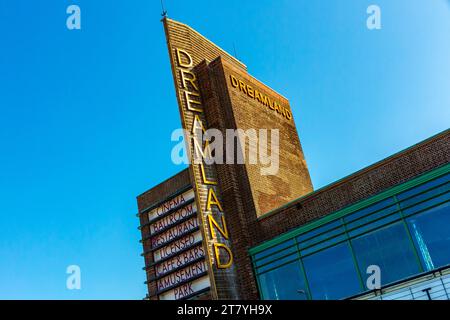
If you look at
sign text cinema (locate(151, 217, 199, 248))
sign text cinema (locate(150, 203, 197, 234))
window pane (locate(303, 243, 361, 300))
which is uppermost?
sign text cinema (locate(150, 203, 197, 234))

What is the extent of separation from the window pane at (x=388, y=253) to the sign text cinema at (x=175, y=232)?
868 cm

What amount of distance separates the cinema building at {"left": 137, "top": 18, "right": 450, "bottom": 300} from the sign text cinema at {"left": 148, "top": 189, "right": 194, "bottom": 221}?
0.20 feet

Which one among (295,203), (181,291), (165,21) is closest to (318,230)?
(295,203)

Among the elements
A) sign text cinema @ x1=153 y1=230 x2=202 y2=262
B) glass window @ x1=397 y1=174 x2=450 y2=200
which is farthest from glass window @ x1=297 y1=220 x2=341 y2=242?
sign text cinema @ x1=153 y1=230 x2=202 y2=262

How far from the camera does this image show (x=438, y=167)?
20.3 m

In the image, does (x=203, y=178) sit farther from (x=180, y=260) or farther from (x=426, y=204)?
(x=426, y=204)

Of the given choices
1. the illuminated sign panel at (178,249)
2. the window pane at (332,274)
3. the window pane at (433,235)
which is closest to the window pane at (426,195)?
the window pane at (433,235)

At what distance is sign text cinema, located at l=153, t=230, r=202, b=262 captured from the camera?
26.9 meters

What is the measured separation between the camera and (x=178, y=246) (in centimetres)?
2788

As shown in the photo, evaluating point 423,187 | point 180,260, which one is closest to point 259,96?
point 180,260

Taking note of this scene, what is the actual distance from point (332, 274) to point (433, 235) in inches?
169

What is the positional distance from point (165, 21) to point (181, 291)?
46.5ft

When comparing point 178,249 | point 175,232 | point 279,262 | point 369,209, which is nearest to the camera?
point 369,209

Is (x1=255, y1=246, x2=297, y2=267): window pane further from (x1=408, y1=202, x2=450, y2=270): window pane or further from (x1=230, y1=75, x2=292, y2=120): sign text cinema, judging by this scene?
(x1=230, y1=75, x2=292, y2=120): sign text cinema
